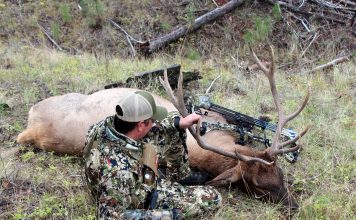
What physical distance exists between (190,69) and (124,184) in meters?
4.49

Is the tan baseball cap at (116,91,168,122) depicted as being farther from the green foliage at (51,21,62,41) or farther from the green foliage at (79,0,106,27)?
the green foliage at (79,0,106,27)

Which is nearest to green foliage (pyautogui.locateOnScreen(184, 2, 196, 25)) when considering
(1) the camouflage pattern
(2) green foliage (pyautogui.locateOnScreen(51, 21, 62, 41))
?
(2) green foliage (pyautogui.locateOnScreen(51, 21, 62, 41))

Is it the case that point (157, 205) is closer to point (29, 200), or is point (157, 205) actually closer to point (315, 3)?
point (29, 200)

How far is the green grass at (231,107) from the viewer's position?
13.6ft

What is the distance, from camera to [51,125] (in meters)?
5.11

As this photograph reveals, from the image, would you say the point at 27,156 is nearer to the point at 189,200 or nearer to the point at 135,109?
the point at 189,200

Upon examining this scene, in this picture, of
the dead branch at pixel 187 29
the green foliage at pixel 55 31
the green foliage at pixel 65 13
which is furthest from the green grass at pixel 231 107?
the green foliage at pixel 65 13

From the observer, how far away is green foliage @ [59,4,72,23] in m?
10.4

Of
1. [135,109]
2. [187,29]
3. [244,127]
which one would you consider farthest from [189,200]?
[187,29]

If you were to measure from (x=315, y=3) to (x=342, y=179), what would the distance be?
6.61m

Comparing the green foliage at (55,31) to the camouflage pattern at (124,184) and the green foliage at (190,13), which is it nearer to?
the green foliage at (190,13)

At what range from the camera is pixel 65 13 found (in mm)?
10414

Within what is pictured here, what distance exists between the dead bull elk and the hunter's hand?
0.24 ft

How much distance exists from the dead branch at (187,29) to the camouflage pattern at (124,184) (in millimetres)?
5707
